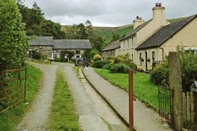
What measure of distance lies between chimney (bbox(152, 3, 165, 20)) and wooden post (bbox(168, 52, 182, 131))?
26.3 meters

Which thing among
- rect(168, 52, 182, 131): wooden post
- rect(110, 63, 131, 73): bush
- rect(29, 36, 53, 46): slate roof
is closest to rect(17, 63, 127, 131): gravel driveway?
rect(168, 52, 182, 131): wooden post

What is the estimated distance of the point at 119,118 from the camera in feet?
30.5

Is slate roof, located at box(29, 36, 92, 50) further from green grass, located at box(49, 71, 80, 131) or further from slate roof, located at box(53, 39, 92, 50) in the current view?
green grass, located at box(49, 71, 80, 131)

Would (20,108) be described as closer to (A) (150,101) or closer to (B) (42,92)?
(B) (42,92)

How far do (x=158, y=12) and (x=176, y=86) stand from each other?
89.3ft

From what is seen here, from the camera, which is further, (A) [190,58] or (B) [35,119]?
(A) [190,58]

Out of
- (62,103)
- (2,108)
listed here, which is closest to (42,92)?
(62,103)

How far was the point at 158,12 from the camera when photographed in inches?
1303

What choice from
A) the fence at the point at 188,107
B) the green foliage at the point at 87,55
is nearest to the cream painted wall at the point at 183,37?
the fence at the point at 188,107

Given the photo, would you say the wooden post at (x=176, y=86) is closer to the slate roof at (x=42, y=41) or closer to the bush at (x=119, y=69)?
the bush at (x=119, y=69)

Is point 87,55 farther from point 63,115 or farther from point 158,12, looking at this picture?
point 63,115

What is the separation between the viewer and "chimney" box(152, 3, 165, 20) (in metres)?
32.6

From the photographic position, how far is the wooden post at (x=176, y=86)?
7.50m

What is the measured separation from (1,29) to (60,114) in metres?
3.79
